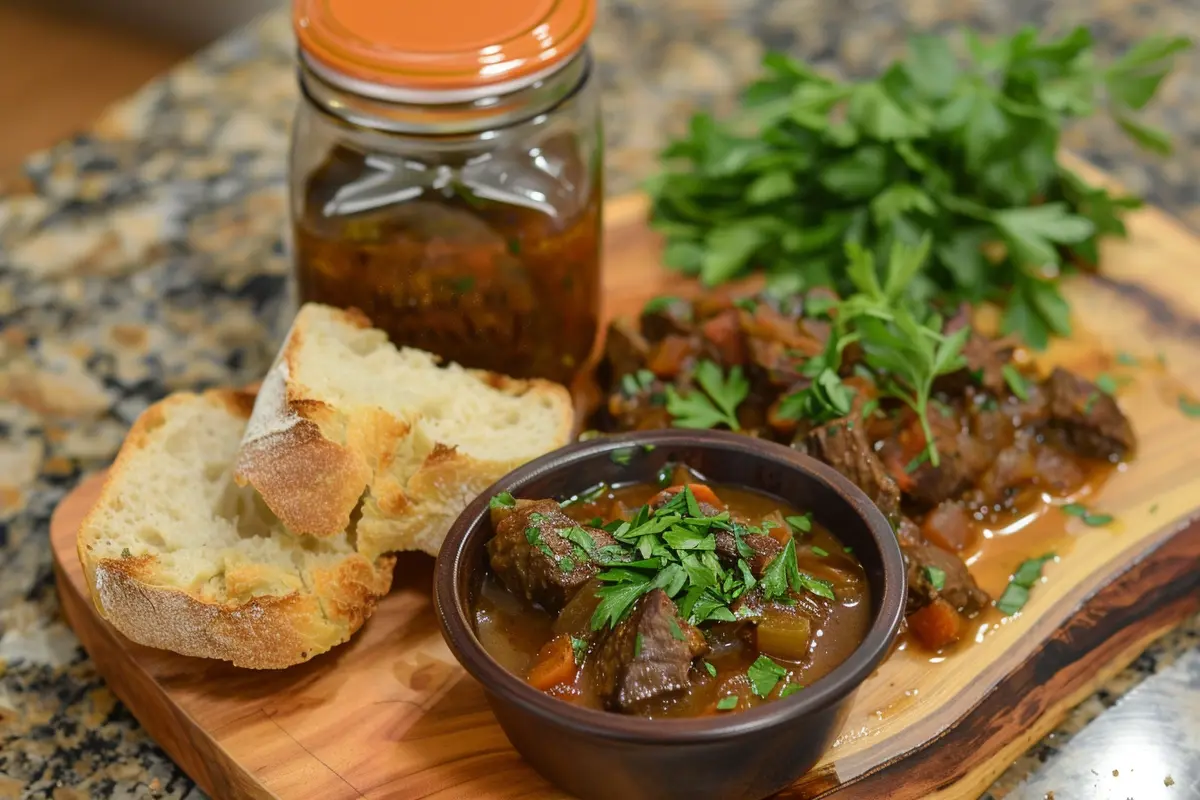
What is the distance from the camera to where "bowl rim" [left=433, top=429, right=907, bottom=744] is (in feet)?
8.67

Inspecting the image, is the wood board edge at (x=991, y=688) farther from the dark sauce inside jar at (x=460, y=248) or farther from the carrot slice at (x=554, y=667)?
the dark sauce inside jar at (x=460, y=248)

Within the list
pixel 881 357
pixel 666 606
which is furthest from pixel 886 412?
pixel 666 606

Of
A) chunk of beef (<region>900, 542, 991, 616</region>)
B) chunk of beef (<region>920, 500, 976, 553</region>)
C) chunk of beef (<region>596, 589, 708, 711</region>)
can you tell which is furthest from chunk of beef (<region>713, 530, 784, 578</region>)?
chunk of beef (<region>920, 500, 976, 553</region>)

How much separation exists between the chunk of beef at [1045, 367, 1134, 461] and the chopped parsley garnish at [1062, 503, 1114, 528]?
212mm

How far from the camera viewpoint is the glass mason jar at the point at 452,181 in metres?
3.43

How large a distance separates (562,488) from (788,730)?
2.96ft

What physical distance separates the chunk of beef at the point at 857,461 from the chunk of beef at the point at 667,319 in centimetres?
64

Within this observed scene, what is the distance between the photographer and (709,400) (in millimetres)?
3775

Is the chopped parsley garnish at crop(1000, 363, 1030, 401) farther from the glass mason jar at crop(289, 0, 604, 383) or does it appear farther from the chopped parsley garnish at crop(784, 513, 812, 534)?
the glass mason jar at crop(289, 0, 604, 383)

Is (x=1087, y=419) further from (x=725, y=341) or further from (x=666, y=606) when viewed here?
(x=666, y=606)

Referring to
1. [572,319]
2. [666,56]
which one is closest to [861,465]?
[572,319]

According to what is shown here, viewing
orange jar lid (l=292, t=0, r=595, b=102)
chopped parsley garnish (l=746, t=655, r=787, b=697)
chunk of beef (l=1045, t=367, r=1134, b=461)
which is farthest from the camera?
chunk of beef (l=1045, t=367, r=1134, b=461)

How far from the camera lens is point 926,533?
3578mm

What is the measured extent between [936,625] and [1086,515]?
0.68 meters
